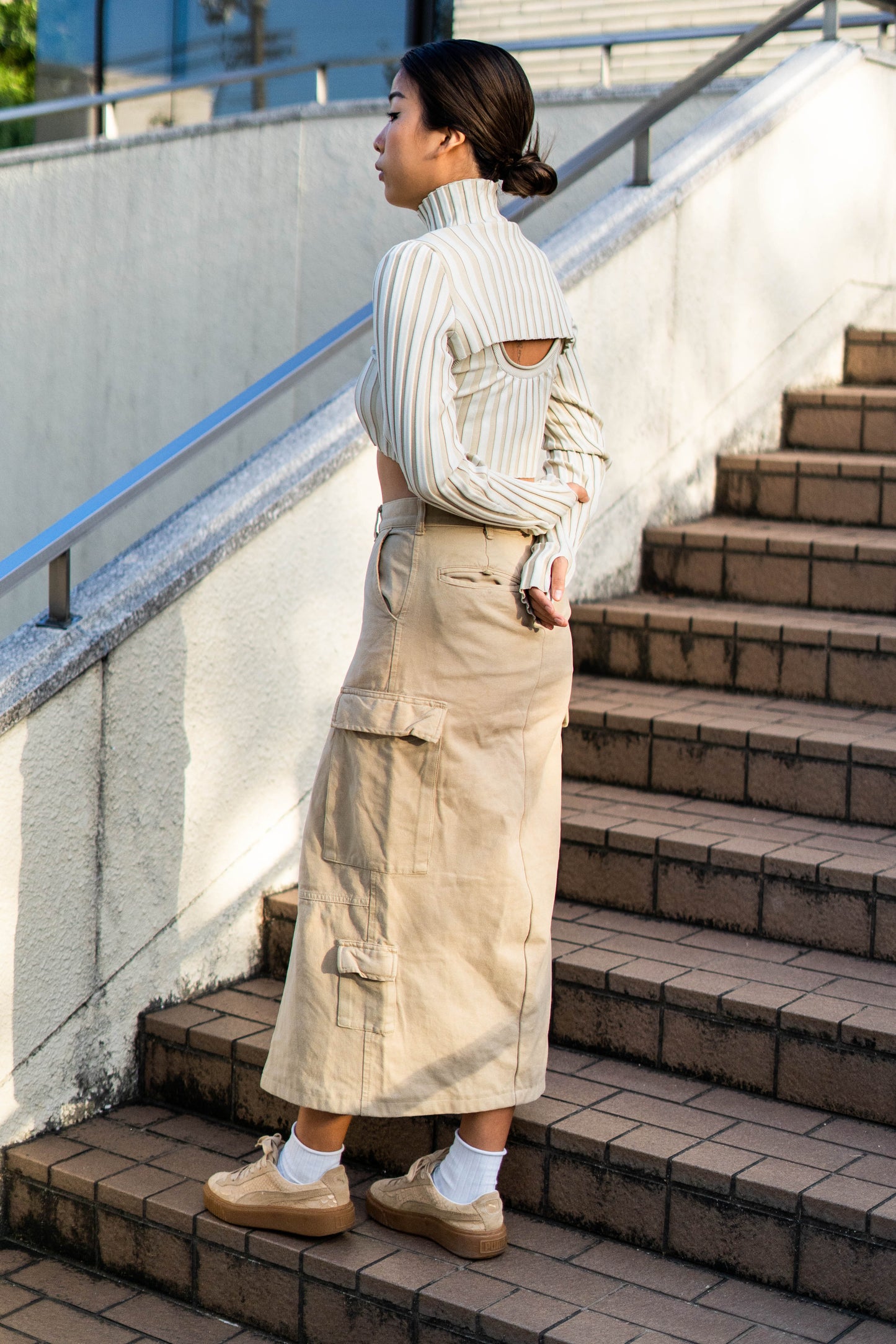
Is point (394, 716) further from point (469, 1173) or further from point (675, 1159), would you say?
point (675, 1159)

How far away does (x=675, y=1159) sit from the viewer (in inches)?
113

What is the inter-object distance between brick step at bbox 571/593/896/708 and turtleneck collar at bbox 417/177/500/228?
2061 millimetres

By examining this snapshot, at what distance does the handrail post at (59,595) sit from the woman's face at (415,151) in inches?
43.6

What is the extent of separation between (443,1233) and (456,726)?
96cm

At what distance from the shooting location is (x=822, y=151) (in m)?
5.86

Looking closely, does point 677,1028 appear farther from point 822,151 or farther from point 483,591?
point 822,151

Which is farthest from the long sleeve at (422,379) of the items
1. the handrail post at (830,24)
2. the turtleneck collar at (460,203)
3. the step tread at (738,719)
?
the handrail post at (830,24)

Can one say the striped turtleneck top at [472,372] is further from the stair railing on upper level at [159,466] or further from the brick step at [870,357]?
the brick step at [870,357]

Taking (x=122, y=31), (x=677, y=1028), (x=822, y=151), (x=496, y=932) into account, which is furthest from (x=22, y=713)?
(x=122, y=31)

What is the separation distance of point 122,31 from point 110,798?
8.26 metres

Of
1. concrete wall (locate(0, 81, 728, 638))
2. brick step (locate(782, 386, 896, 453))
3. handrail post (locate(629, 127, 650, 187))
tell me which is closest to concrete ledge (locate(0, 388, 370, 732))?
handrail post (locate(629, 127, 650, 187))

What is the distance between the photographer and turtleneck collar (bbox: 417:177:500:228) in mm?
2701

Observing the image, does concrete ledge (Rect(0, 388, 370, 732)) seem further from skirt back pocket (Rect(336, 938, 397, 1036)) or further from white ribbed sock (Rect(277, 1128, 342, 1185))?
white ribbed sock (Rect(277, 1128, 342, 1185))

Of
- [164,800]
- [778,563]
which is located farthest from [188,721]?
[778,563]
